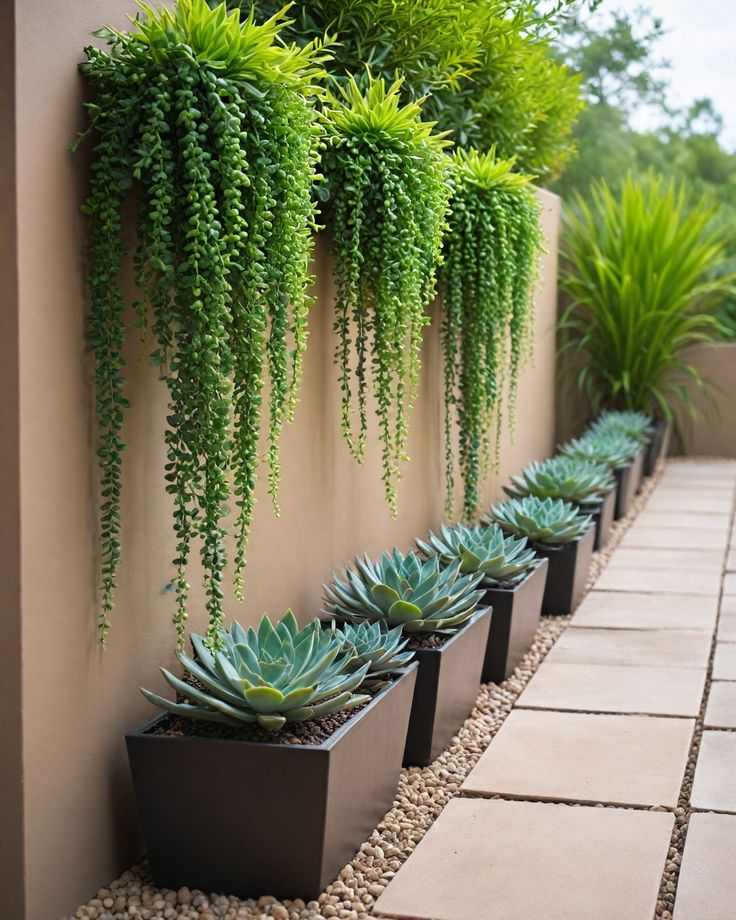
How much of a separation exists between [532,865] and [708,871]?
13.8 inches

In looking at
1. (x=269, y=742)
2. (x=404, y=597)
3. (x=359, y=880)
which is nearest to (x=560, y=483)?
(x=404, y=597)

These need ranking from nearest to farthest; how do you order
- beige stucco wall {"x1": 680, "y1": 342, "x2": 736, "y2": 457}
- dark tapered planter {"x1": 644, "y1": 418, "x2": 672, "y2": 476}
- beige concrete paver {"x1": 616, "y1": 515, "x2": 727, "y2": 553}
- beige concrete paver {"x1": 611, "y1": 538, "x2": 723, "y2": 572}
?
beige concrete paver {"x1": 611, "y1": 538, "x2": 723, "y2": 572} < beige concrete paver {"x1": 616, "y1": 515, "x2": 727, "y2": 553} < dark tapered planter {"x1": 644, "y1": 418, "x2": 672, "y2": 476} < beige stucco wall {"x1": 680, "y1": 342, "x2": 736, "y2": 457}

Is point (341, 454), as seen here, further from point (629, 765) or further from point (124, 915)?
point (124, 915)

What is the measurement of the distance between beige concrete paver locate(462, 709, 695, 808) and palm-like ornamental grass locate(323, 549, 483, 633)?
37 centimetres

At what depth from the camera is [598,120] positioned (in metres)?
10.2

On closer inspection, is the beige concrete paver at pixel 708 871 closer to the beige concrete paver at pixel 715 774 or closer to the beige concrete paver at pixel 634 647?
the beige concrete paver at pixel 715 774

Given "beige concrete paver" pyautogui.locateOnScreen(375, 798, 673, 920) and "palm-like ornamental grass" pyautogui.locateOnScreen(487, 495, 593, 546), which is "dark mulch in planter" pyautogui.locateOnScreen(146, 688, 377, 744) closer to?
"beige concrete paver" pyautogui.locateOnScreen(375, 798, 673, 920)

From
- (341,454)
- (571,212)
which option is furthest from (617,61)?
(341,454)

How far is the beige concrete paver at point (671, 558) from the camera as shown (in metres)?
5.12

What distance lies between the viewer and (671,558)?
5281mm

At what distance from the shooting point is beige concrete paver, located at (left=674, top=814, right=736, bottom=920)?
6.73ft

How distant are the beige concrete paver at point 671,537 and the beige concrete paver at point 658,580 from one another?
0.46 meters

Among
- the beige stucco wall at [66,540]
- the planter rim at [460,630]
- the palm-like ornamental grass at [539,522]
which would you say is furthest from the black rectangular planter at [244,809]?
the palm-like ornamental grass at [539,522]

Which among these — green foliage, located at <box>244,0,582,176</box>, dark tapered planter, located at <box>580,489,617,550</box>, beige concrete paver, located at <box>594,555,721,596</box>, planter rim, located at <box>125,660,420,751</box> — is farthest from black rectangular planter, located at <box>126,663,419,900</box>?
dark tapered planter, located at <box>580,489,617,550</box>
